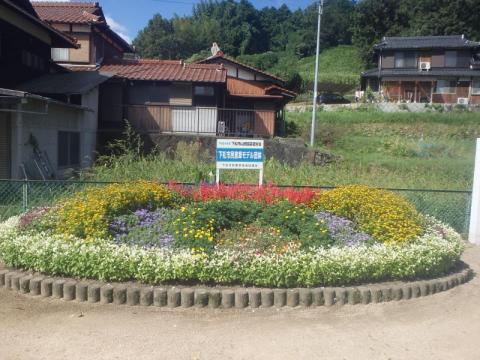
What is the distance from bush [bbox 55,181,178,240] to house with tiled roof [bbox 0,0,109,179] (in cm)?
422

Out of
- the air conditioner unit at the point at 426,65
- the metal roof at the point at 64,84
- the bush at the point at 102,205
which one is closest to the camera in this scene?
the bush at the point at 102,205

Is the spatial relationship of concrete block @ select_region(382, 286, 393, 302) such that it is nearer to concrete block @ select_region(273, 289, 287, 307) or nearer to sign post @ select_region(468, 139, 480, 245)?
concrete block @ select_region(273, 289, 287, 307)

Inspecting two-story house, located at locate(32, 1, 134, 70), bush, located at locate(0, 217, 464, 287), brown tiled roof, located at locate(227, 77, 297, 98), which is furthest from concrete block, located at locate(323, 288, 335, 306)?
two-story house, located at locate(32, 1, 134, 70)

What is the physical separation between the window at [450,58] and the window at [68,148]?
105ft

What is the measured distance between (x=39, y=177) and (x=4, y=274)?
6.33m

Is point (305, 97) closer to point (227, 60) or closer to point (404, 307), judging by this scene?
point (227, 60)

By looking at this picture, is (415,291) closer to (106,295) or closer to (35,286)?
(106,295)

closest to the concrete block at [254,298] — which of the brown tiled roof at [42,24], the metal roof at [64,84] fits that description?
the metal roof at [64,84]

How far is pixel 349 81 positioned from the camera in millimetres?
44906

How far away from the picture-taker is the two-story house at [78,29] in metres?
18.3

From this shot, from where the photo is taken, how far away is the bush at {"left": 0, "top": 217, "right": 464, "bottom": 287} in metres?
4.43

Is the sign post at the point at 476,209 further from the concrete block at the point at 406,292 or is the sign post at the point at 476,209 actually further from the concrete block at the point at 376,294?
the concrete block at the point at 376,294

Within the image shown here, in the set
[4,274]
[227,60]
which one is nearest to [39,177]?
[4,274]

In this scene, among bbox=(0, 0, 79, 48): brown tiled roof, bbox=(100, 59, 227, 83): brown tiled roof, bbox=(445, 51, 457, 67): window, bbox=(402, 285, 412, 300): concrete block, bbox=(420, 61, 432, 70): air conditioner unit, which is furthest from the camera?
bbox=(420, 61, 432, 70): air conditioner unit
